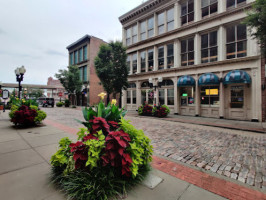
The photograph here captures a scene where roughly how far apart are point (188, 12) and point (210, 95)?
9.36 m

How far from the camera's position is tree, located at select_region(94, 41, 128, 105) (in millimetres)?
17344

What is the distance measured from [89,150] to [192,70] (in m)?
13.7

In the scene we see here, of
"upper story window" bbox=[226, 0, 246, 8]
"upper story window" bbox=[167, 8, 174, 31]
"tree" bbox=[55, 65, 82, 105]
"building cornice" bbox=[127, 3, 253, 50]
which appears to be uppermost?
"upper story window" bbox=[167, 8, 174, 31]

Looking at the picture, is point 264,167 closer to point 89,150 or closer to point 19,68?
point 89,150

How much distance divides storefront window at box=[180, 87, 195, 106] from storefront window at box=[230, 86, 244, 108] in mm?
3266

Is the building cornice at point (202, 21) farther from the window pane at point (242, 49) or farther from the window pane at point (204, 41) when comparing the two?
the window pane at point (242, 49)

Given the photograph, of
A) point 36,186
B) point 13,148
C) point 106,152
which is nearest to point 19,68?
point 13,148

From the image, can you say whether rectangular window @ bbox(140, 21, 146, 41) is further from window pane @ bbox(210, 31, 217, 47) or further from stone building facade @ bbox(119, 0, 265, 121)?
window pane @ bbox(210, 31, 217, 47)

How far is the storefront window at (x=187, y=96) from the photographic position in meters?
13.5

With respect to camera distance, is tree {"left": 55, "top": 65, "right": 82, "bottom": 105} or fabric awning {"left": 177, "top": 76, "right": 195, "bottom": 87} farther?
tree {"left": 55, "top": 65, "right": 82, "bottom": 105}

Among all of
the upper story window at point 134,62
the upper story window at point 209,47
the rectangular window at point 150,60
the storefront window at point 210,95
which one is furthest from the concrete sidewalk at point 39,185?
the upper story window at point 134,62

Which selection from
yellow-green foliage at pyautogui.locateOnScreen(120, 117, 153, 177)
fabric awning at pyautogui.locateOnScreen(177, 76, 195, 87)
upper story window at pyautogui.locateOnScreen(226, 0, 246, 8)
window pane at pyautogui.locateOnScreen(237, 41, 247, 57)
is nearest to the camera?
yellow-green foliage at pyautogui.locateOnScreen(120, 117, 153, 177)

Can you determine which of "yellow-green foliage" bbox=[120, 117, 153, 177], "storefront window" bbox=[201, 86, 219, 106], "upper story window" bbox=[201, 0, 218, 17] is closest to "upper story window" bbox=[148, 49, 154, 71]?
"upper story window" bbox=[201, 0, 218, 17]

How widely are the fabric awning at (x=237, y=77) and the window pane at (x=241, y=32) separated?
10.7 feet
